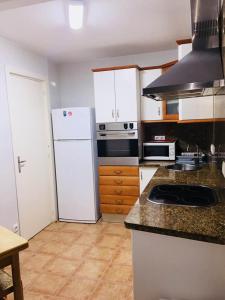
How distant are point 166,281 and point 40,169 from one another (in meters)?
2.58

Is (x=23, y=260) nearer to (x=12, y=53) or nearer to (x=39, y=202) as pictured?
(x=39, y=202)

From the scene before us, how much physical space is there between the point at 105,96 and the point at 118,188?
1.29 m

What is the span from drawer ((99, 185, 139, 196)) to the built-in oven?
1.10 feet

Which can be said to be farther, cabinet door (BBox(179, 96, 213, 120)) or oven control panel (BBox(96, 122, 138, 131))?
oven control panel (BBox(96, 122, 138, 131))

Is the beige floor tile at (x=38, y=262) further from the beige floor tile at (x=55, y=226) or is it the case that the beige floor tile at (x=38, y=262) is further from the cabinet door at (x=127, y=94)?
the cabinet door at (x=127, y=94)

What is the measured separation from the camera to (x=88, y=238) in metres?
3.22

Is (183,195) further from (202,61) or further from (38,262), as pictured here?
(38,262)

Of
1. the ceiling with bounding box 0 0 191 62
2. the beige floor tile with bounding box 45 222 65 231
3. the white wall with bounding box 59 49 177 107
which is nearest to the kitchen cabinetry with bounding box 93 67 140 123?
the ceiling with bounding box 0 0 191 62

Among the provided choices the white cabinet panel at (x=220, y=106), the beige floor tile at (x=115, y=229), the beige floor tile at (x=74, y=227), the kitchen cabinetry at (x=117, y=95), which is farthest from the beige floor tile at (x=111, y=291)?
the kitchen cabinetry at (x=117, y=95)

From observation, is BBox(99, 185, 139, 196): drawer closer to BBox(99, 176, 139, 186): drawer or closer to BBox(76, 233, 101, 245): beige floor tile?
BBox(99, 176, 139, 186): drawer

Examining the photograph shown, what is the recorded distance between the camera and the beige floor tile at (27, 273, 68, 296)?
2.23 meters

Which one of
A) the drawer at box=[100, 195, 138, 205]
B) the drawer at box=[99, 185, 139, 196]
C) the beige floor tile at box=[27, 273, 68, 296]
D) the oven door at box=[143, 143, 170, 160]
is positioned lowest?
the beige floor tile at box=[27, 273, 68, 296]

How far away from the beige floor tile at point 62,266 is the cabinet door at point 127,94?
1860mm

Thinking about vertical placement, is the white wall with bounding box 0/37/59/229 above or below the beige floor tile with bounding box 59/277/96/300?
above
